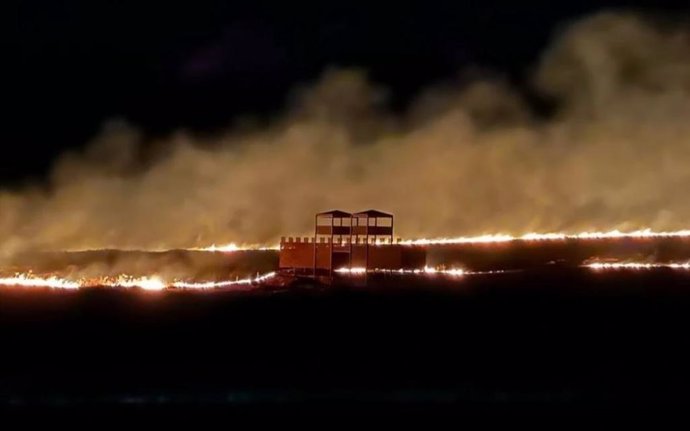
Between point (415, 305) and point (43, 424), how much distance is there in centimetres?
971

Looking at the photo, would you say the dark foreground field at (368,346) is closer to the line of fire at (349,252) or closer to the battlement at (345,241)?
the line of fire at (349,252)

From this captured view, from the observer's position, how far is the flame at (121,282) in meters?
21.2

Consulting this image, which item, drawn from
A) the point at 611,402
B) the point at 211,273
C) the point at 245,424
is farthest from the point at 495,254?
the point at 245,424

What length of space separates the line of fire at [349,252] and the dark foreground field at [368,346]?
1273mm

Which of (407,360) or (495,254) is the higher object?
(495,254)

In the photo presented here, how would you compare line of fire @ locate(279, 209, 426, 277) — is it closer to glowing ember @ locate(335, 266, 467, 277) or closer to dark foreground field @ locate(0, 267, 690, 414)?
glowing ember @ locate(335, 266, 467, 277)

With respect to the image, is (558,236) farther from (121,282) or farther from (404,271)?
(121,282)

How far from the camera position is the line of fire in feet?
73.8

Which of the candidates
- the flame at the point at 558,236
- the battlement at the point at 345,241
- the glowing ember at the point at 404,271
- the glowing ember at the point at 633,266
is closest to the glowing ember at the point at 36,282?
the battlement at the point at 345,241

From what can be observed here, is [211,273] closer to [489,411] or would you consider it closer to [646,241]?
[646,241]

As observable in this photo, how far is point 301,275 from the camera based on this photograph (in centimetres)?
2245

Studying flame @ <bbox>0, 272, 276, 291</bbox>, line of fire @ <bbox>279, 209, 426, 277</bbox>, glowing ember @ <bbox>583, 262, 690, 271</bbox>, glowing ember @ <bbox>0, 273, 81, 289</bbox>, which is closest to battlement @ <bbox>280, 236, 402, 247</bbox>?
line of fire @ <bbox>279, 209, 426, 277</bbox>

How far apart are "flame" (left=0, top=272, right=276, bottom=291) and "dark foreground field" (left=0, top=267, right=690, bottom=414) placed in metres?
1.27

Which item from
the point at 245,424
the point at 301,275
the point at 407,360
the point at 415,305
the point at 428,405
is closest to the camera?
the point at 245,424
